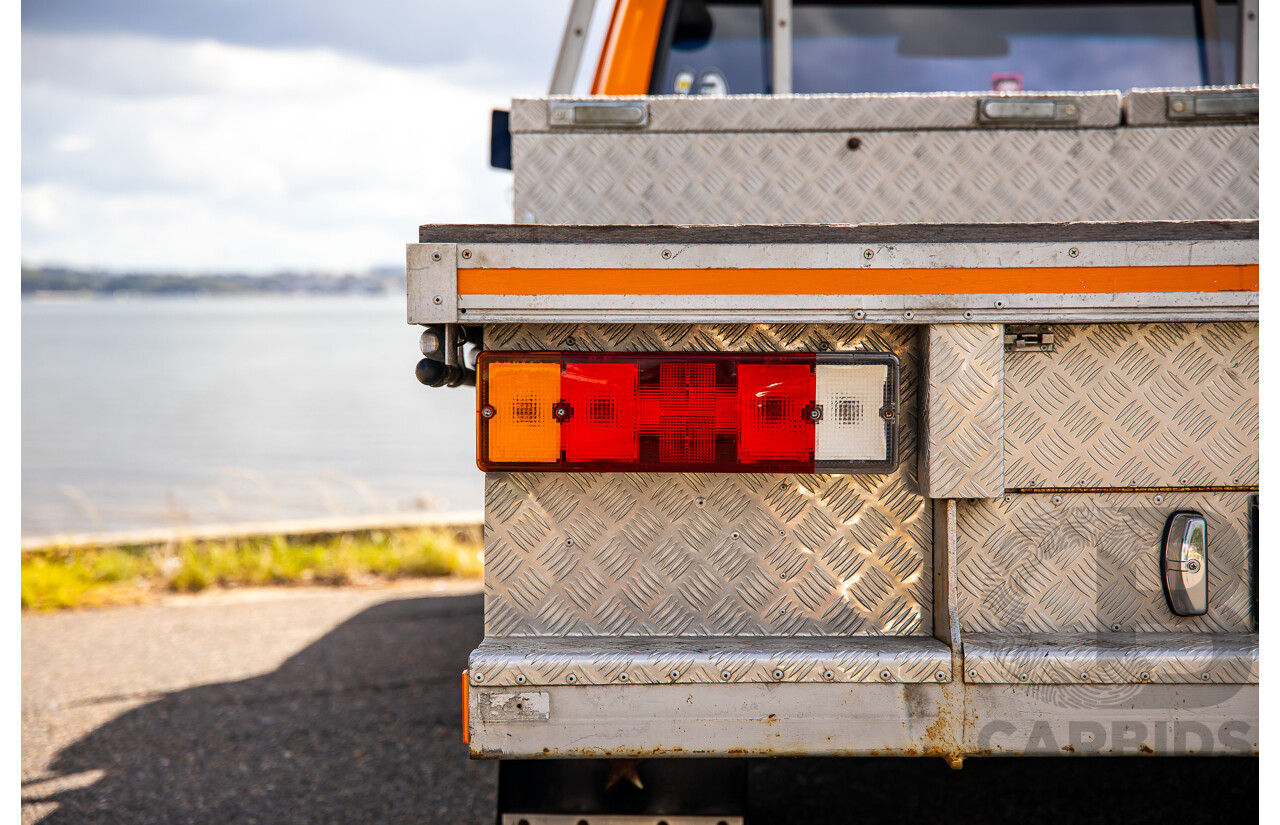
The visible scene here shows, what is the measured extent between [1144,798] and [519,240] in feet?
8.46

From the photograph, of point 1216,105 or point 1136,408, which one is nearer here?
point 1136,408

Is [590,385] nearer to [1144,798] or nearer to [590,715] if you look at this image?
[590,715]

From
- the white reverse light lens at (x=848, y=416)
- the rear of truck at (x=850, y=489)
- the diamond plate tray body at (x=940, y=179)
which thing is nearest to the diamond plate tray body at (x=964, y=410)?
the rear of truck at (x=850, y=489)

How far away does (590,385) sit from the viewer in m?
1.75

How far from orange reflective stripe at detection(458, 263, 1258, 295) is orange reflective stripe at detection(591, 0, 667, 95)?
3.63 ft

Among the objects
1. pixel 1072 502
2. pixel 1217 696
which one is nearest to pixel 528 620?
pixel 1072 502

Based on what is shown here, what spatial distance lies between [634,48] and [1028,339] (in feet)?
4.78

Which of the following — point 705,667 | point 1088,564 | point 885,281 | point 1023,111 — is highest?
point 1023,111

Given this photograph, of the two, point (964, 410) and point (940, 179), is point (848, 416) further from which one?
point (940, 179)

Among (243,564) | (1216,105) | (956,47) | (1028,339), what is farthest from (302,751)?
(1216,105)

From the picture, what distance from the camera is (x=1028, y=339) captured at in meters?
1.86

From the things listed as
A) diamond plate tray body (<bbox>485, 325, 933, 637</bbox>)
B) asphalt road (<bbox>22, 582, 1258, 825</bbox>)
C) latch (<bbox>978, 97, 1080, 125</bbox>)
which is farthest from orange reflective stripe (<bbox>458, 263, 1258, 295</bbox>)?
asphalt road (<bbox>22, 582, 1258, 825</bbox>)

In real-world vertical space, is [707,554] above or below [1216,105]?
below

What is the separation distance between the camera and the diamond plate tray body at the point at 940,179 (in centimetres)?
220
